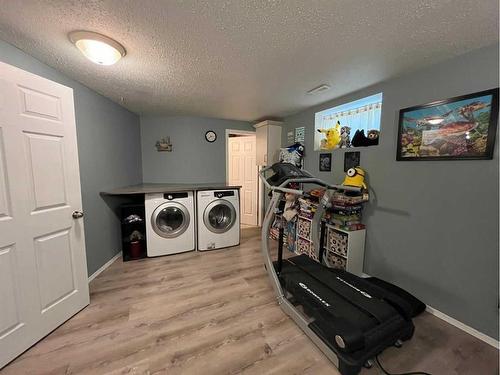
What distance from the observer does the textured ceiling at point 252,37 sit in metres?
1.14

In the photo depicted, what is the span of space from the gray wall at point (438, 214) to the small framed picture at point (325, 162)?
51 centimetres

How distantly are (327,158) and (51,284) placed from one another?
3.23m

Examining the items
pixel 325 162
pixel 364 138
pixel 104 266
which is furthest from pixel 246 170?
pixel 104 266

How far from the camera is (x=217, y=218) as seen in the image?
3.33 meters

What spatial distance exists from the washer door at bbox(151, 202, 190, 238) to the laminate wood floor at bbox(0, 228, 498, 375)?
0.80 metres

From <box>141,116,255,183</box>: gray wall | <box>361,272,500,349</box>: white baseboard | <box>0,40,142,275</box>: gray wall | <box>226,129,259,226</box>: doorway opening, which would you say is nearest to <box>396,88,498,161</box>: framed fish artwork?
<box>361,272,500,349</box>: white baseboard

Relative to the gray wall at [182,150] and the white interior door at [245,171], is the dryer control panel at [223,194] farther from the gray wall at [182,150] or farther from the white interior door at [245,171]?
the white interior door at [245,171]

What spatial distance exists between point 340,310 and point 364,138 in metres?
1.92

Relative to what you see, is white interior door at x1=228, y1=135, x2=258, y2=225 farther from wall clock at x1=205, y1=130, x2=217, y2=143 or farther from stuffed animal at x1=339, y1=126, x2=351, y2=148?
stuffed animal at x1=339, y1=126, x2=351, y2=148

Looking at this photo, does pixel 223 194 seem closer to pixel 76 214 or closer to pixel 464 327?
pixel 76 214

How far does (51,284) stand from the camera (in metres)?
1.56

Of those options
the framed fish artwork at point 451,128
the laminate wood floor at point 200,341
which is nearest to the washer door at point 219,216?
the laminate wood floor at point 200,341

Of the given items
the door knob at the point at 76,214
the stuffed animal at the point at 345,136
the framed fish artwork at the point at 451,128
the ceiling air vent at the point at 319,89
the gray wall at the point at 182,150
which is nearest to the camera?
the framed fish artwork at the point at 451,128

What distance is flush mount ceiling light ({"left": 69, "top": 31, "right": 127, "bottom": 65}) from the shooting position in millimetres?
1352
